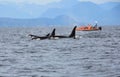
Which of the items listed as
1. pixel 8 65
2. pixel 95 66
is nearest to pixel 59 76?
pixel 95 66

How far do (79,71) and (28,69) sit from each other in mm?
4436

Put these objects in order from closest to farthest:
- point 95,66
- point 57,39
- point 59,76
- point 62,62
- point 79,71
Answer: point 59,76
point 79,71
point 95,66
point 62,62
point 57,39

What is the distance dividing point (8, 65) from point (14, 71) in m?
4.77

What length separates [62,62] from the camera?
4175cm

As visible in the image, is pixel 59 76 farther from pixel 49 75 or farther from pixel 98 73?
pixel 98 73

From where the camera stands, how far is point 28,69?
36.7 metres

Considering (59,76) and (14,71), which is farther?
(14,71)

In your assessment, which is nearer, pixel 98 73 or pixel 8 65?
pixel 98 73

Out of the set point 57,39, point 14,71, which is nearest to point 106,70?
point 14,71

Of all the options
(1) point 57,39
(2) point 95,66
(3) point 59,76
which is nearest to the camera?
(3) point 59,76

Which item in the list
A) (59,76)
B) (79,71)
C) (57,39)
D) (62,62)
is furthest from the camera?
(57,39)

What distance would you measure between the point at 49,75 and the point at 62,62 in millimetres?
8667

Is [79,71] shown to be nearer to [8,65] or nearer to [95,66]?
[95,66]

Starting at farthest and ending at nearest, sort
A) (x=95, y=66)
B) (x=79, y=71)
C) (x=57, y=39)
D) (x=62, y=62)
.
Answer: (x=57, y=39) < (x=62, y=62) < (x=95, y=66) < (x=79, y=71)
